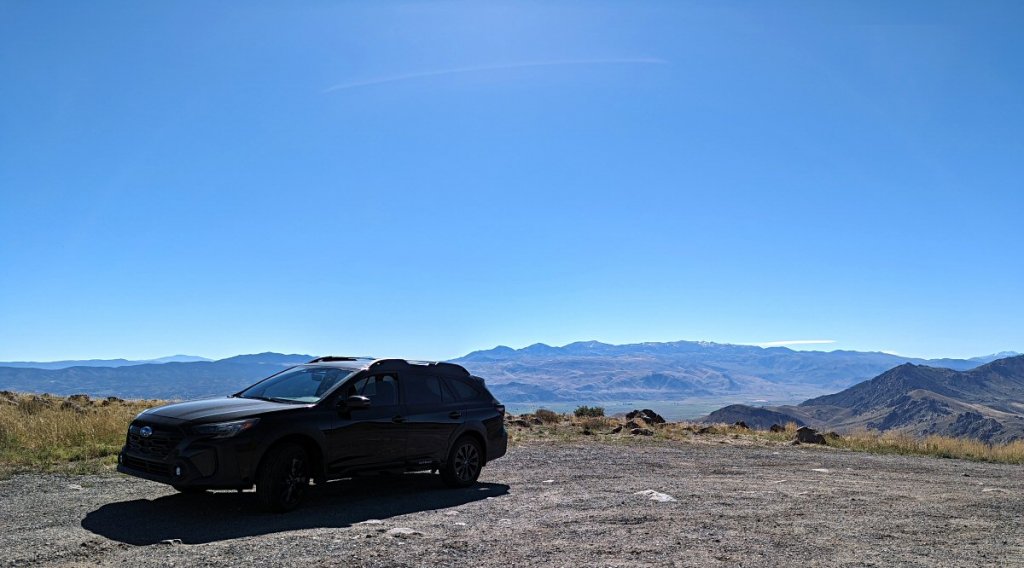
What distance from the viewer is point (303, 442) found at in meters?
8.93

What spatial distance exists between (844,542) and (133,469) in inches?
315

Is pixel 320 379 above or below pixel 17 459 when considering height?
above

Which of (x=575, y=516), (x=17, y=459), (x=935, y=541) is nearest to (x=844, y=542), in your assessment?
(x=935, y=541)

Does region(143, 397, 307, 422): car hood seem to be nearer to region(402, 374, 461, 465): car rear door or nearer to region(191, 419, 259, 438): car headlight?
region(191, 419, 259, 438): car headlight

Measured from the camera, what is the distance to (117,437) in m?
14.4

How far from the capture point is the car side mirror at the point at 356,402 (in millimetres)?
9195

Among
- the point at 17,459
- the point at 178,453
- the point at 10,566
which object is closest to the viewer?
the point at 10,566

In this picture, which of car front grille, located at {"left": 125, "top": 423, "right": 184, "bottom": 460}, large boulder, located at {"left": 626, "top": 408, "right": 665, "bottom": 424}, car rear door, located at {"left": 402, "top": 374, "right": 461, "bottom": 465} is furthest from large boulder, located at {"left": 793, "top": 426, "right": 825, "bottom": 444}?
car front grille, located at {"left": 125, "top": 423, "right": 184, "bottom": 460}

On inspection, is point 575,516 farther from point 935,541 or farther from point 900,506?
point 900,506

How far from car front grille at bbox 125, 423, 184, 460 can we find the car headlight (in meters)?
0.23

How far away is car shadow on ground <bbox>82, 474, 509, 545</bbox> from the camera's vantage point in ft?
24.4

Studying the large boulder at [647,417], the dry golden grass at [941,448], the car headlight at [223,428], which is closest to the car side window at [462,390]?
the car headlight at [223,428]

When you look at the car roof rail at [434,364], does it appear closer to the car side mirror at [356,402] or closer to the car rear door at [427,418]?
the car rear door at [427,418]

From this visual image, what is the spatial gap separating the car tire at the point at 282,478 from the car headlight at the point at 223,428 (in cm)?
44
